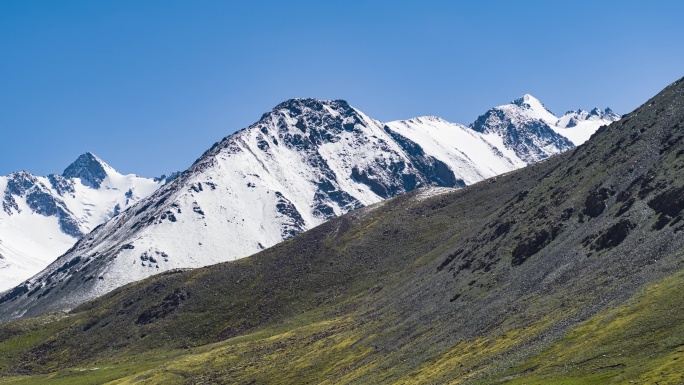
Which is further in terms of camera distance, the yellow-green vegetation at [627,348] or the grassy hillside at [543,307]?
the grassy hillside at [543,307]

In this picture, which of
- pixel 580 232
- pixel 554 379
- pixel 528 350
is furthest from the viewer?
pixel 580 232

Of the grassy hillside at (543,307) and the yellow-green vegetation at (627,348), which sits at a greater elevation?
the grassy hillside at (543,307)

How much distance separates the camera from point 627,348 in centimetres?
8075

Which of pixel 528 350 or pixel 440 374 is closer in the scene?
pixel 528 350

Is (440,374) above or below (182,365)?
below

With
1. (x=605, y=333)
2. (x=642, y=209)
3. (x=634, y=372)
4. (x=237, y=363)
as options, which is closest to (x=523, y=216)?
(x=642, y=209)

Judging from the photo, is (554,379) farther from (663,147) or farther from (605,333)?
(663,147)

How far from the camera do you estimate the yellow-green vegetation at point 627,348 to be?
2859 inches

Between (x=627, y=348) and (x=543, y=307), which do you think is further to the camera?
(x=543, y=307)

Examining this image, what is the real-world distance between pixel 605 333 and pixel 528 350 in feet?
38.7

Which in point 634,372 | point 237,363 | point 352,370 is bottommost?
point 634,372

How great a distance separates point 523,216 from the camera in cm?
18688

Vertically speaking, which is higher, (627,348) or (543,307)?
(543,307)

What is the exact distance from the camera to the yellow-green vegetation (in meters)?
72.6
